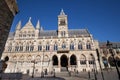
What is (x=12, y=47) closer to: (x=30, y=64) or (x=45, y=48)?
(x=30, y=64)

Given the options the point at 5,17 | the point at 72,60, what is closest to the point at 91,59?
the point at 72,60

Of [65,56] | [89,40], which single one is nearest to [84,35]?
[89,40]

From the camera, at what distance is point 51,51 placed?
42.1m

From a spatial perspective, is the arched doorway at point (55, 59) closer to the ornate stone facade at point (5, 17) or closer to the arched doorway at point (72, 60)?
the arched doorway at point (72, 60)

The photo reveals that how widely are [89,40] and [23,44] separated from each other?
1078 inches

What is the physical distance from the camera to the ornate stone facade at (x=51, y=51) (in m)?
39.6

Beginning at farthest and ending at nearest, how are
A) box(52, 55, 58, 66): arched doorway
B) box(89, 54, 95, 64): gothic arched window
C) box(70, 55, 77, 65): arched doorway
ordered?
1. box(52, 55, 58, 66): arched doorway
2. box(70, 55, 77, 65): arched doorway
3. box(89, 54, 95, 64): gothic arched window

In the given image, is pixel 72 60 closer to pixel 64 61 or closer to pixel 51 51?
pixel 64 61

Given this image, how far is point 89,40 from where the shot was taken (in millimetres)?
43500

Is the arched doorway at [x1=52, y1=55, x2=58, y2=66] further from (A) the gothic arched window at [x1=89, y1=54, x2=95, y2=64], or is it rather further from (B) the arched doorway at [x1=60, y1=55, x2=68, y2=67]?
(A) the gothic arched window at [x1=89, y1=54, x2=95, y2=64]

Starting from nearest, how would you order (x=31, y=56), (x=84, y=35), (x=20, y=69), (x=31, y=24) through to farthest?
(x=20, y=69) → (x=31, y=56) → (x=84, y=35) → (x=31, y=24)

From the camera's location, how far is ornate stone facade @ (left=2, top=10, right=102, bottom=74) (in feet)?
130

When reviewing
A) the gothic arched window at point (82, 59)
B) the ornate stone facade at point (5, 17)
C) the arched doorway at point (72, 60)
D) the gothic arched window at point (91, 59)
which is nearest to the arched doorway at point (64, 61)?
the arched doorway at point (72, 60)

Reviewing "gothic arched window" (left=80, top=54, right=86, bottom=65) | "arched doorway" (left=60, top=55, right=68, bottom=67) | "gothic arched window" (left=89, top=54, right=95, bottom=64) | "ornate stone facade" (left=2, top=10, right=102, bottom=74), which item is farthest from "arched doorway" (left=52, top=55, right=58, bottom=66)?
"gothic arched window" (left=89, top=54, right=95, bottom=64)
